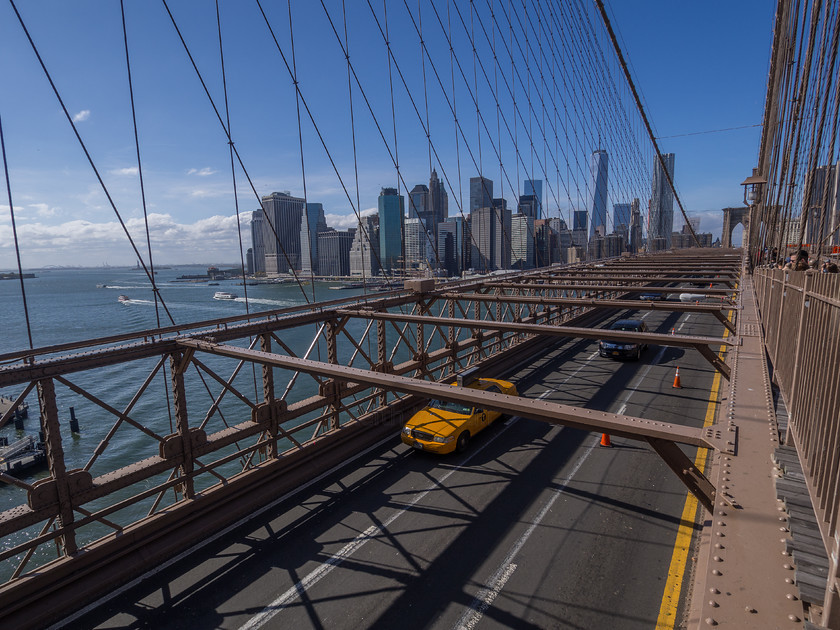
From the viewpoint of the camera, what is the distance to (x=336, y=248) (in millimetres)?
54812

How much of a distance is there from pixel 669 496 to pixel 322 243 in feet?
166

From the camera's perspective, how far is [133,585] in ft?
23.9

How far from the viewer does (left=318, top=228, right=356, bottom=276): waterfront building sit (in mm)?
52875

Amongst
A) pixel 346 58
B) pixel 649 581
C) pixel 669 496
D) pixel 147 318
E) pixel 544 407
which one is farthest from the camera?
pixel 147 318

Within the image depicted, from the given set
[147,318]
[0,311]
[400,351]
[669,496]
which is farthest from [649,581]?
[0,311]

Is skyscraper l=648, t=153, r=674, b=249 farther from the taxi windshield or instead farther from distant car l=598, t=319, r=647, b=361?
the taxi windshield

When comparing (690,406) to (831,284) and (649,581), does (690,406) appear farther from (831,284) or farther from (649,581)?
(831,284)

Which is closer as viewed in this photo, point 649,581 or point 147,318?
point 649,581

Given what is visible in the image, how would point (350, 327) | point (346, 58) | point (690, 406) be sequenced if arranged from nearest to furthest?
point (690, 406)
point (346, 58)
point (350, 327)

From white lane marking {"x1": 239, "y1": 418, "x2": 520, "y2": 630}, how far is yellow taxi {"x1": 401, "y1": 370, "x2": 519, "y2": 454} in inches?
52.1

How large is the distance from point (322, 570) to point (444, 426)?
492cm

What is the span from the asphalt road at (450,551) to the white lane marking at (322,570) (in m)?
0.02

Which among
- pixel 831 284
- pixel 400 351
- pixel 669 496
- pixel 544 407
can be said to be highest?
pixel 831 284

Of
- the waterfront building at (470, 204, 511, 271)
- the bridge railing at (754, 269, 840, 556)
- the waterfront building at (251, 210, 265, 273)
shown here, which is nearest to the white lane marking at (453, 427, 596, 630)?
the bridge railing at (754, 269, 840, 556)
